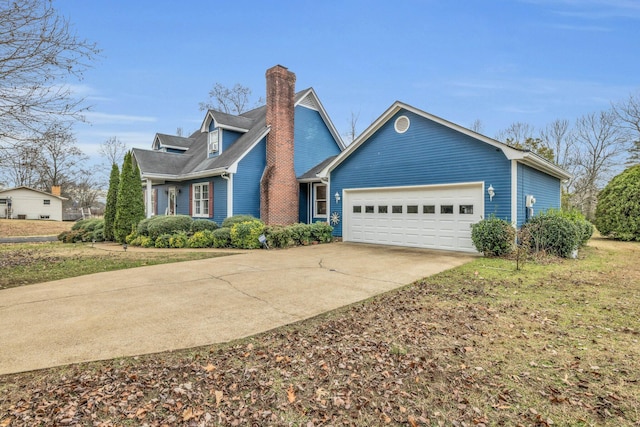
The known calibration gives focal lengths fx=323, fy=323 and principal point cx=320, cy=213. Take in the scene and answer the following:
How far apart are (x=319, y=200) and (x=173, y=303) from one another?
1180cm

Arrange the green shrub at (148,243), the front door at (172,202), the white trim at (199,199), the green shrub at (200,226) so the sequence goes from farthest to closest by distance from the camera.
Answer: the front door at (172,202) < the white trim at (199,199) < the green shrub at (200,226) < the green shrub at (148,243)

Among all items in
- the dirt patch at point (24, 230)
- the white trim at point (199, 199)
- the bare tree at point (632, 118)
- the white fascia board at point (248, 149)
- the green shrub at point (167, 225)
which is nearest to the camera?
the green shrub at point (167, 225)

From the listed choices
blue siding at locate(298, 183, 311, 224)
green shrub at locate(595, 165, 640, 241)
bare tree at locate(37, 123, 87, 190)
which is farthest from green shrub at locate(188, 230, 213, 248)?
green shrub at locate(595, 165, 640, 241)

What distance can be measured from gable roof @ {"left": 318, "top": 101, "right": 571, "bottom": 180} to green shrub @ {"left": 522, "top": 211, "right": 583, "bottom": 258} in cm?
204

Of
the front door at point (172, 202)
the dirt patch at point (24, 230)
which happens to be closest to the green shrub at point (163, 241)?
the front door at point (172, 202)

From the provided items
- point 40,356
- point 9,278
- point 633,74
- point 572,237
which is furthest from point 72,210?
point 633,74

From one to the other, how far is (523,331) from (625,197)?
60.5 ft

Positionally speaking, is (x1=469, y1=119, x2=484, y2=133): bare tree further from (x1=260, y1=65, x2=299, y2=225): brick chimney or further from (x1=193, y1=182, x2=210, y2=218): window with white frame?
(x1=193, y1=182, x2=210, y2=218): window with white frame

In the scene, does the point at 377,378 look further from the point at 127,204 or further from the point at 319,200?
the point at 127,204

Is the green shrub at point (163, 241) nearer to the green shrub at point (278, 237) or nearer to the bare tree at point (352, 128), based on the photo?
the green shrub at point (278, 237)

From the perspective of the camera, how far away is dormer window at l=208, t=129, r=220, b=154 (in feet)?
58.8

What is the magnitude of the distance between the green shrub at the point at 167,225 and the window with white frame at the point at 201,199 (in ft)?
9.38

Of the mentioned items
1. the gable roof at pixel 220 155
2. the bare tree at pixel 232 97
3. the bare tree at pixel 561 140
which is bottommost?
the gable roof at pixel 220 155

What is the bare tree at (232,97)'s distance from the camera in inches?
1274
